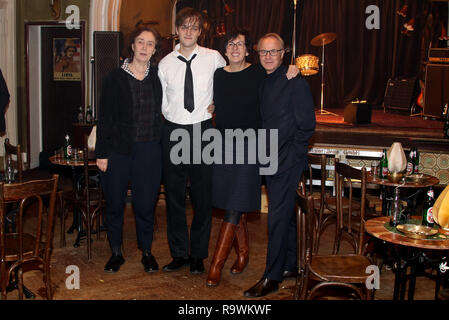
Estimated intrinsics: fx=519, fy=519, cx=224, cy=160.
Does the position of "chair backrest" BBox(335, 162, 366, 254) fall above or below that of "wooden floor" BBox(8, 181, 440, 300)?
above

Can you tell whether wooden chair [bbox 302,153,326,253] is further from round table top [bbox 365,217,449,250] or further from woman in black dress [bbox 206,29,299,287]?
round table top [bbox 365,217,449,250]

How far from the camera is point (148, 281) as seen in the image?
140 inches

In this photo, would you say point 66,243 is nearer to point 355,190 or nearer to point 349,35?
point 355,190

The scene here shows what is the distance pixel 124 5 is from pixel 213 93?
4141 millimetres

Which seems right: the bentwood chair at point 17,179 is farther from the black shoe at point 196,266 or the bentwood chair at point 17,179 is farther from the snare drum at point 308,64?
the snare drum at point 308,64

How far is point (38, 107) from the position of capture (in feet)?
25.4

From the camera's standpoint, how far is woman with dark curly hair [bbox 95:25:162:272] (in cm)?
347

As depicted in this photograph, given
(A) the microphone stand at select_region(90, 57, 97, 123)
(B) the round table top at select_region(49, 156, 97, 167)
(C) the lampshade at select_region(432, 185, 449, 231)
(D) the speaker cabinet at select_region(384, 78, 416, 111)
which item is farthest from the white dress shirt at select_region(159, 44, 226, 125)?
(D) the speaker cabinet at select_region(384, 78, 416, 111)

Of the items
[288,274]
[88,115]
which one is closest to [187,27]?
[288,274]

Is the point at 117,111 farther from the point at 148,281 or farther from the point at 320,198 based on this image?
the point at 320,198

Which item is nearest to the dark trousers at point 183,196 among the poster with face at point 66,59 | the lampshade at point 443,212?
the lampshade at point 443,212

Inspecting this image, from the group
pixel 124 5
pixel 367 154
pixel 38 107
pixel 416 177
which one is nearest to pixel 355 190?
pixel 367 154

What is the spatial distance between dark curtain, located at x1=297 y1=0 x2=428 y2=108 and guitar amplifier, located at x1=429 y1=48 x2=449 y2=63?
1335mm

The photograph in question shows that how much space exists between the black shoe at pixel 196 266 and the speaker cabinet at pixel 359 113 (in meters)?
4.17
